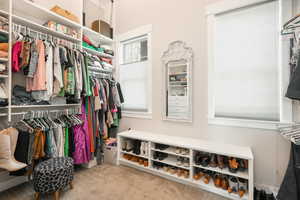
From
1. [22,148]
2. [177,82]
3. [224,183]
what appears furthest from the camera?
[177,82]

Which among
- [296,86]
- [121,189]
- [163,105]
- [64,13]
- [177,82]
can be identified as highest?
[64,13]

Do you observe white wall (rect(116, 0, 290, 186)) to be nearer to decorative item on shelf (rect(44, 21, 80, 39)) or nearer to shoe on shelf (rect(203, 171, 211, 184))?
shoe on shelf (rect(203, 171, 211, 184))

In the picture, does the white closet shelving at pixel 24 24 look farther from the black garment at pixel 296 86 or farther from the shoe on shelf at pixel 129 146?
the black garment at pixel 296 86

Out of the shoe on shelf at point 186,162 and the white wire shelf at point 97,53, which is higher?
the white wire shelf at point 97,53

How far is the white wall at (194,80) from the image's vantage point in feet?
5.61

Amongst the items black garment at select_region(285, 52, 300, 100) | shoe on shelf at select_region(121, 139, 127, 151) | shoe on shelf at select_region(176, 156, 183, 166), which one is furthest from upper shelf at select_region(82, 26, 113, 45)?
black garment at select_region(285, 52, 300, 100)

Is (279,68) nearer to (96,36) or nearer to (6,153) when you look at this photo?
(96,36)

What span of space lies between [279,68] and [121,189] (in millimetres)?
2340

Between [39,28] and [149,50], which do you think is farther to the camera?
[149,50]

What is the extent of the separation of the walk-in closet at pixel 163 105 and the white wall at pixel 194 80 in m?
0.01

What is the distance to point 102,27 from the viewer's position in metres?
2.82

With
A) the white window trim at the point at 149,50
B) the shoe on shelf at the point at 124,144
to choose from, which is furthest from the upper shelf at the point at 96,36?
the shoe on shelf at the point at 124,144

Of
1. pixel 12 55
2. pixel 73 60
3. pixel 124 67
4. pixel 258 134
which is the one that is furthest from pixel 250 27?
pixel 12 55

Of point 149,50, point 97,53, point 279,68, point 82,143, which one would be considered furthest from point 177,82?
point 82,143
